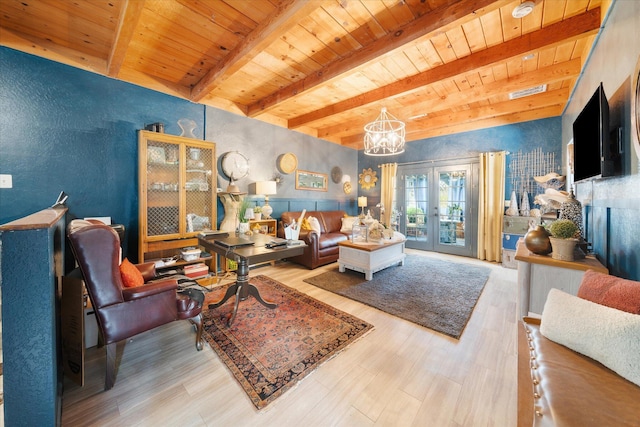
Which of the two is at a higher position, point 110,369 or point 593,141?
point 593,141

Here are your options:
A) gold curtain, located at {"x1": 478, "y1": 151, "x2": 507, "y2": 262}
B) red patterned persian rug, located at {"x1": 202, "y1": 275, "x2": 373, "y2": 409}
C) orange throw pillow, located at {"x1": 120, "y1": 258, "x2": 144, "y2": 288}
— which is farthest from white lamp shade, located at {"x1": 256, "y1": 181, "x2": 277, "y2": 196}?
gold curtain, located at {"x1": 478, "y1": 151, "x2": 507, "y2": 262}

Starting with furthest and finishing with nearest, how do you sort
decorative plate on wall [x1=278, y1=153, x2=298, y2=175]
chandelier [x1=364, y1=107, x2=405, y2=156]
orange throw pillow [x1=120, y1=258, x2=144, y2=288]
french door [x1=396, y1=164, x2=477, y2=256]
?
1. french door [x1=396, y1=164, x2=477, y2=256]
2. decorative plate on wall [x1=278, y1=153, x2=298, y2=175]
3. chandelier [x1=364, y1=107, x2=405, y2=156]
4. orange throw pillow [x1=120, y1=258, x2=144, y2=288]

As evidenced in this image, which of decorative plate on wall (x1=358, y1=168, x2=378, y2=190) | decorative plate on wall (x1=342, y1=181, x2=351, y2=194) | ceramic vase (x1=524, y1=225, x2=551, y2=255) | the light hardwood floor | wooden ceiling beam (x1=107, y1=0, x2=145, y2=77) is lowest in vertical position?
the light hardwood floor

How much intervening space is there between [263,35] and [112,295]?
7.67 ft

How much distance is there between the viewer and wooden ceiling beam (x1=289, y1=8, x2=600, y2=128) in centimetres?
199

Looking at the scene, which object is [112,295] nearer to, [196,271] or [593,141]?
[196,271]

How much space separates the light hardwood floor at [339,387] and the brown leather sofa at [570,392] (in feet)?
2.11

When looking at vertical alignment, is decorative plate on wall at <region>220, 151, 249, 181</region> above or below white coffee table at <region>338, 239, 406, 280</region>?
above

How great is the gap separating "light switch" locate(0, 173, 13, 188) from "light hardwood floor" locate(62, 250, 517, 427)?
195cm

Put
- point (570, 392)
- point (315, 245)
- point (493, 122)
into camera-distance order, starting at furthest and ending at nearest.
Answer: point (493, 122) → point (315, 245) → point (570, 392)

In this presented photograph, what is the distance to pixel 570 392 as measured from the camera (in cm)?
75

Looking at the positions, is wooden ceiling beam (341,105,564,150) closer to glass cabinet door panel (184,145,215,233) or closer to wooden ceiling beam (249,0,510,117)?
wooden ceiling beam (249,0,510,117)

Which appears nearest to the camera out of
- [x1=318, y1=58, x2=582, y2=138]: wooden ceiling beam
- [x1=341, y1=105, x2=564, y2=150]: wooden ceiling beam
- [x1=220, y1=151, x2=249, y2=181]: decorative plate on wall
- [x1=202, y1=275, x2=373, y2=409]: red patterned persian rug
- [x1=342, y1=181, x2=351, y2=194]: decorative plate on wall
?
[x1=202, y1=275, x2=373, y2=409]: red patterned persian rug

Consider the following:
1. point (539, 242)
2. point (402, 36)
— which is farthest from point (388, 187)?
point (539, 242)
